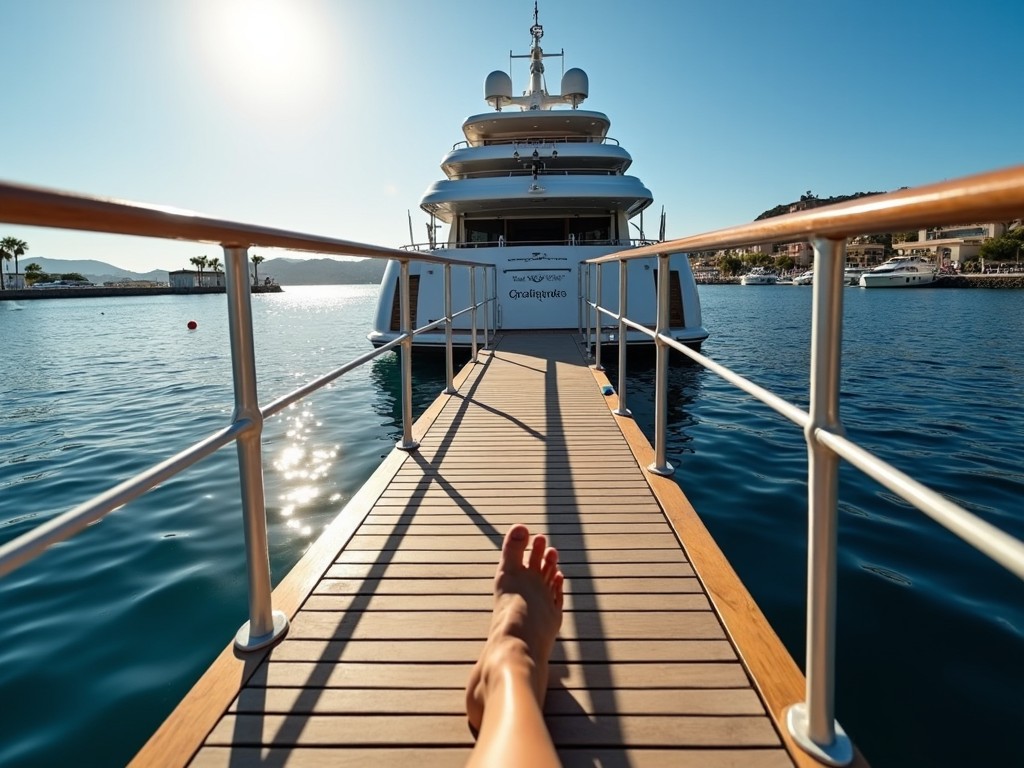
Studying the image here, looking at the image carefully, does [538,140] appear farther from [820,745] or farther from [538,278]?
[820,745]

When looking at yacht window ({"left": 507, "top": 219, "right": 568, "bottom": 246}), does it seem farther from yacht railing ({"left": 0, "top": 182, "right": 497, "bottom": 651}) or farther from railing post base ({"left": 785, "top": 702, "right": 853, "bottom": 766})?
railing post base ({"left": 785, "top": 702, "right": 853, "bottom": 766})

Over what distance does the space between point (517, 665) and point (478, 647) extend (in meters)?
0.43

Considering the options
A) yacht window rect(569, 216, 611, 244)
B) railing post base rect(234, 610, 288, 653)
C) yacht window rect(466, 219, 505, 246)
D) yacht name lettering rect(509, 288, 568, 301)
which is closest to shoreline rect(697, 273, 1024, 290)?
yacht window rect(569, 216, 611, 244)

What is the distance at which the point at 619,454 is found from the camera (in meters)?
3.78

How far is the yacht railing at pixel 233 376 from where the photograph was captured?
0.90 m

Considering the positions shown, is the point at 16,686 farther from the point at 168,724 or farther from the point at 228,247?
the point at 228,247

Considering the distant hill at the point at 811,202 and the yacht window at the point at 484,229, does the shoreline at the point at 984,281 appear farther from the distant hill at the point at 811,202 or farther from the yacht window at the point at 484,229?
the yacht window at the point at 484,229

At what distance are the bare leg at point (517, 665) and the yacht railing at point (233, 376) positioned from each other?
719 millimetres

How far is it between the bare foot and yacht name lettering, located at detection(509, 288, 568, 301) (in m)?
8.78

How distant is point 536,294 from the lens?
34.3 ft

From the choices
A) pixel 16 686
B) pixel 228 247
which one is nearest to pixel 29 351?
pixel 16 686

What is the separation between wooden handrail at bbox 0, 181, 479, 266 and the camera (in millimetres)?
837

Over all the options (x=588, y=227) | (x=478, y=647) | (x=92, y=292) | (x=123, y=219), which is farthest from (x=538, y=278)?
(x=92, y=292)

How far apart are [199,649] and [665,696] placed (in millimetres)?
1979
